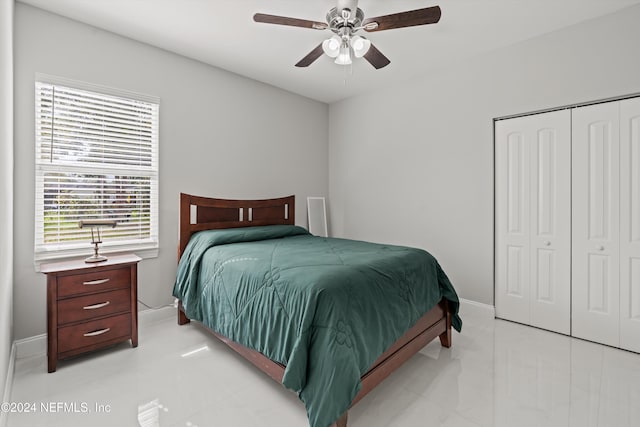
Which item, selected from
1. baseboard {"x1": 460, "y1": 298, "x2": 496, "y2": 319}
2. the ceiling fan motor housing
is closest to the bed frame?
baseboard {"x1": 460, "y1": 298, "x2": 496, "y2": 319}

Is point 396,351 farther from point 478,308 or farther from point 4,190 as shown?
point 4,190

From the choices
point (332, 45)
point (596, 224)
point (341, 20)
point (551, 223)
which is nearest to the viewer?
point (341, 20)

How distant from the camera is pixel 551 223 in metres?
2.92

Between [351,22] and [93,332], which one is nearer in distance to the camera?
[351,22]

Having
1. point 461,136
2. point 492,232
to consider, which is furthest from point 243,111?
point 492,232

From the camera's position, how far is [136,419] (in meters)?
1.74

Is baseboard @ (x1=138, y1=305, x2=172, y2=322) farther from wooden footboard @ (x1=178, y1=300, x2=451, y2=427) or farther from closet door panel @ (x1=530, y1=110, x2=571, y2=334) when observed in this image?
closet door panel @ (x1=530, y1=110, x2=571, y2=334)

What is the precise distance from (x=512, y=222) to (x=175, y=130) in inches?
142

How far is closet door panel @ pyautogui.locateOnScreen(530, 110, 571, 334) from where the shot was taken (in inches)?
112

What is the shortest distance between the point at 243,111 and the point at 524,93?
3.06 m

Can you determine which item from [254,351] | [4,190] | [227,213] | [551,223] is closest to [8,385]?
[4,190]

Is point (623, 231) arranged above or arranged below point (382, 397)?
above

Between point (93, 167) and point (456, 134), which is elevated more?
point (456, 134)

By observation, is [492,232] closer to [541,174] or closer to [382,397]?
[541,174]
